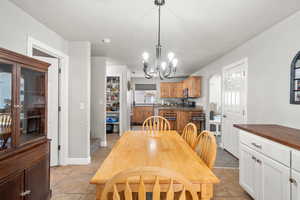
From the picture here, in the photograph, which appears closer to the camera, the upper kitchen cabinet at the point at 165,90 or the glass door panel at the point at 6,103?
the glass door panel at the point at 6,103

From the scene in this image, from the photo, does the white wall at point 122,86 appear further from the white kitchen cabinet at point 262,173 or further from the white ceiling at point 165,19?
the white kitchen cabinet at point 262,173

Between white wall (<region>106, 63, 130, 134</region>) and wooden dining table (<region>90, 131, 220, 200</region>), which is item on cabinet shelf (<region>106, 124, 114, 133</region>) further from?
wooden dining table (<region>90, 131, 220, 200</region>)

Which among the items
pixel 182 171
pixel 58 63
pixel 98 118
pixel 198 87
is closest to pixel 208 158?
pixel 182 171

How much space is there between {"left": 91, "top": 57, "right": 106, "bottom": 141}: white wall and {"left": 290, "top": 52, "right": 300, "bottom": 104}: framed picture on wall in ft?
12.6

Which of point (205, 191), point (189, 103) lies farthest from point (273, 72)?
point (189, 103)

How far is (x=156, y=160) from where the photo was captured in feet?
4.71

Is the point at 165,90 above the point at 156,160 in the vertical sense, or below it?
above

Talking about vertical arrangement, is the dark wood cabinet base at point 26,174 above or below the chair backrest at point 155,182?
below

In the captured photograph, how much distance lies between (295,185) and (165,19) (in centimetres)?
237

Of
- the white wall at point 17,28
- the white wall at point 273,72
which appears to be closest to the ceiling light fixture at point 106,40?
the white wall at point 17,28

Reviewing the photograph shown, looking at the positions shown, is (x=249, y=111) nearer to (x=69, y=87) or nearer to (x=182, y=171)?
(x=182, y=171)

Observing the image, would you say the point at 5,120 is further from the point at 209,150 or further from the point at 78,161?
the point at 78,161

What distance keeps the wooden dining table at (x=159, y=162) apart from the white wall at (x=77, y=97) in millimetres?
1686

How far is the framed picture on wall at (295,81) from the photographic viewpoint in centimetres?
212
